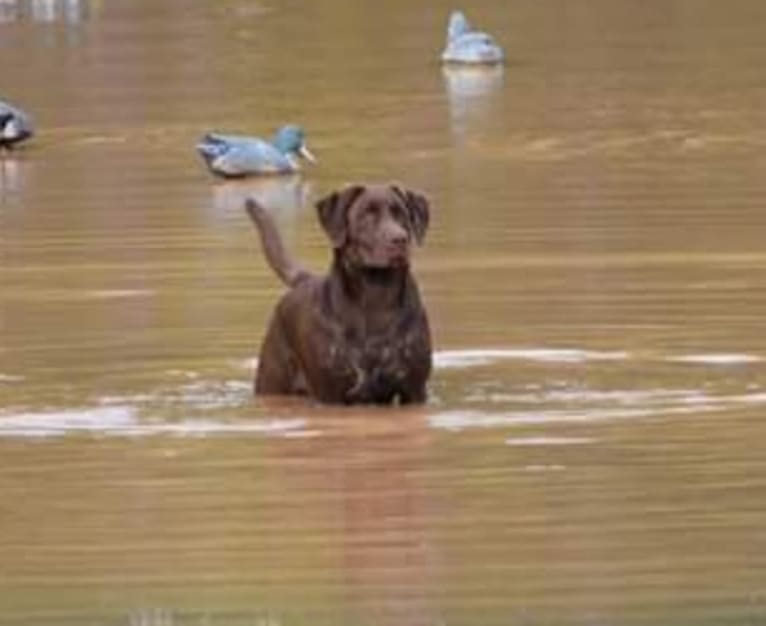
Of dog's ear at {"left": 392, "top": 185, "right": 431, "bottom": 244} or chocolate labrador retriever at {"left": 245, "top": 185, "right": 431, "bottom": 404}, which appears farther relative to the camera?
dog's ear at {"left": 392, "top": 185, "right": 431, "bottom": 244}

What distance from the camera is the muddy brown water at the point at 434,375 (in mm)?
8266

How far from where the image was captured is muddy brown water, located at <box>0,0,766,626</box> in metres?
8.27

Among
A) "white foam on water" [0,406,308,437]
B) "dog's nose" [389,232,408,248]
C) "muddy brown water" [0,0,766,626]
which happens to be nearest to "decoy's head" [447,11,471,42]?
"muddy brown water" [0,0,766,626]

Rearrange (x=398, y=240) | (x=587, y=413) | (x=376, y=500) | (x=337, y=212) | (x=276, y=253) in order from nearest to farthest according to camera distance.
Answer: (x=376, y=500) → (x=587, y=413) → (x=398, y=240) → (x=337, y=212) → (x=276, y=253)

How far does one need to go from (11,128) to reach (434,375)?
11.5m

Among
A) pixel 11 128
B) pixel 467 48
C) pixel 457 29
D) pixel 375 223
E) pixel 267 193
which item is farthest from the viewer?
pixel 457 29

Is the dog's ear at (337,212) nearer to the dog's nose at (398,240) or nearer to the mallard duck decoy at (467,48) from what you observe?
the dog's nose at (398,240)

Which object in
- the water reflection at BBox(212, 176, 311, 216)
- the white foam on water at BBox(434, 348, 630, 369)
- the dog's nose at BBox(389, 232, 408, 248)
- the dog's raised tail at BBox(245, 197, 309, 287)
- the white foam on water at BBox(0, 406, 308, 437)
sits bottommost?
the water reflection at BBox(212, 176, 311, 216)

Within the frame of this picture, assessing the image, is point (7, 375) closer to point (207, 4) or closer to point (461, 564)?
point (461, 564)

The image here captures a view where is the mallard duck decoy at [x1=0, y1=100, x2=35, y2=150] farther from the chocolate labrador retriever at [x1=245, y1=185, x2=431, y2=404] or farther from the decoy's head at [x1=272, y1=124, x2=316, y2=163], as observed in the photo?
the chocolate labrador retriever at [x1=245, y1=185, x2=431, y2=404]

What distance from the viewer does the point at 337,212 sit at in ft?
39.7

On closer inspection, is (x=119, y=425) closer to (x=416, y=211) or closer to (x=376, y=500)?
(x=416, y=211)

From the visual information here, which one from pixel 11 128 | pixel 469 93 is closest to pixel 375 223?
pixel 11 128

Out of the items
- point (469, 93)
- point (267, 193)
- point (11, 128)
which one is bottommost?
point (469, 93)
